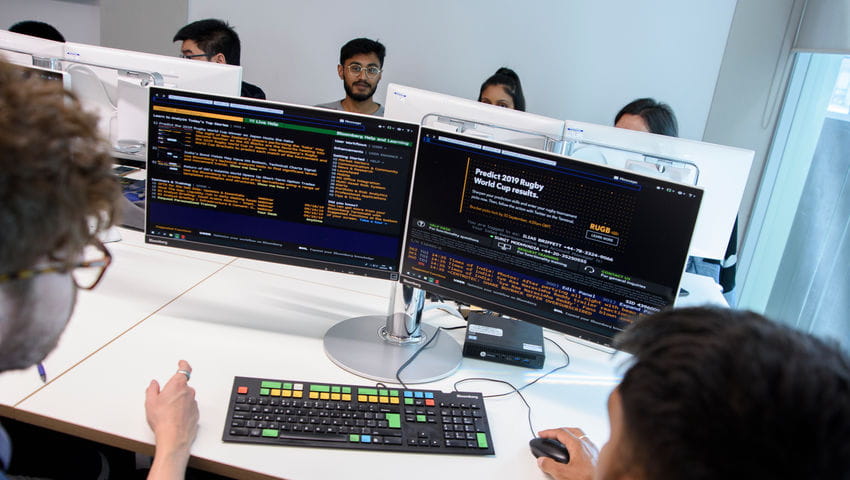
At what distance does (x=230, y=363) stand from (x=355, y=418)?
32 centimetres

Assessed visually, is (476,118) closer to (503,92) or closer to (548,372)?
(548,372)

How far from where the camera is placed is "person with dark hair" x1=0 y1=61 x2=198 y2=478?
1.88ft

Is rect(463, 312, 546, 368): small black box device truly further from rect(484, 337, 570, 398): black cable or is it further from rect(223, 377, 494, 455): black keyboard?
rect(223, 377, 494, 455): black keyboard

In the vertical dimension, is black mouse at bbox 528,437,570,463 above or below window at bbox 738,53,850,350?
below

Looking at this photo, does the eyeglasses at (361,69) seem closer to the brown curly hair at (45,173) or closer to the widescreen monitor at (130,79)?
the widescreen monitor at (130,79)

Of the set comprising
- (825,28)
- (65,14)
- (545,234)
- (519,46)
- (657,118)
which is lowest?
(545,234)

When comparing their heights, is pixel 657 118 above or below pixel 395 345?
above

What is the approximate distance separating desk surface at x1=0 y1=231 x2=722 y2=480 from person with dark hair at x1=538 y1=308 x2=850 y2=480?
0.22 meters

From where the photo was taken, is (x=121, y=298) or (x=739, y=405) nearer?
(x=739, y=405)

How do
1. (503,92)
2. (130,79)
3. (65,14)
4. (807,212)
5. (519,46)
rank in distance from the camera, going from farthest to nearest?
(65,14)
(519,46)
(503,92)
(807,212)
(130,79)

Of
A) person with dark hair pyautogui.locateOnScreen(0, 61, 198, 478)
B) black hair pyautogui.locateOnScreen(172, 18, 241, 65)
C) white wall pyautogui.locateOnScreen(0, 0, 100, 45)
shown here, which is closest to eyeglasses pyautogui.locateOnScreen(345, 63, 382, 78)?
black hair pyautogui.locateOnScreen(172, 18, 241, 65)

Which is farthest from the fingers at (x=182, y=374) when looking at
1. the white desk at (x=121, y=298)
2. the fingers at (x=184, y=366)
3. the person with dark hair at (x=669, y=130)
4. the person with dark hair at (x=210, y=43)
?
the person with dark hair at (x=210, y=43)

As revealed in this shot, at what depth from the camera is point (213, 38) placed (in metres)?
3.26

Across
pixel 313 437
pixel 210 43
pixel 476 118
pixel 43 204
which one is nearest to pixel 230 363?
pixel 313 437
